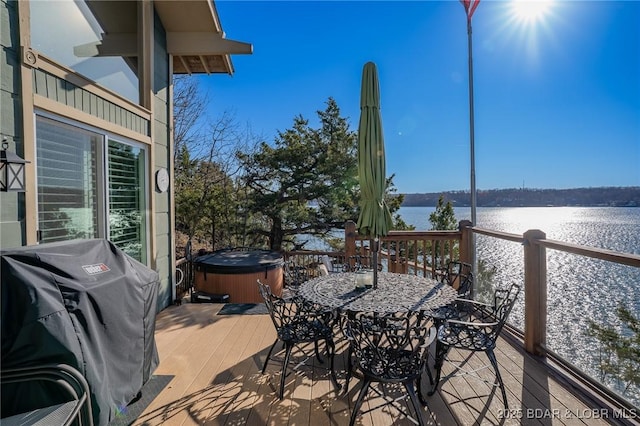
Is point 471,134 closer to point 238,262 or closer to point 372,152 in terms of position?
point 372,152

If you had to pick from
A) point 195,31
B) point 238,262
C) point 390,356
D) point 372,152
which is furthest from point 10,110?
point 238,262

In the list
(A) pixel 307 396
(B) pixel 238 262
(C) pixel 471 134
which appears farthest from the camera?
(C) pixel 471 134

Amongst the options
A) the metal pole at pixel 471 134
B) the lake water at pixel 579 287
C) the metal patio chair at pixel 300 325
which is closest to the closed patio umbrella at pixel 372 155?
the metal patio chair at pixel 300 325

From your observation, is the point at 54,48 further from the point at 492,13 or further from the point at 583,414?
the point at 492,13

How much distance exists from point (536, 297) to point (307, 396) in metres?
2.34

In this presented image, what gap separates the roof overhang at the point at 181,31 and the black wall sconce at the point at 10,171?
6.69 feet

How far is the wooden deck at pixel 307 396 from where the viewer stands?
2162mm

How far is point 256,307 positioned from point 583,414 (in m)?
3.62

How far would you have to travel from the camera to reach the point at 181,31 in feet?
15.6

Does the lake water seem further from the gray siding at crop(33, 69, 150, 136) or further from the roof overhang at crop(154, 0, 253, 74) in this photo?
the roof overhang at crop(154, 0, 253, 74)

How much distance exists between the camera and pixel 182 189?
9156 mm

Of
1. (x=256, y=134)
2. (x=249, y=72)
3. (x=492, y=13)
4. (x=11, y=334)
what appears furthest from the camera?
(x=249, y=72)

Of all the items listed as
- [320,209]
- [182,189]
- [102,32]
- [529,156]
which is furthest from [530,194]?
[529,156]

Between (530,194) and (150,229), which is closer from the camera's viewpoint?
(150,229)
